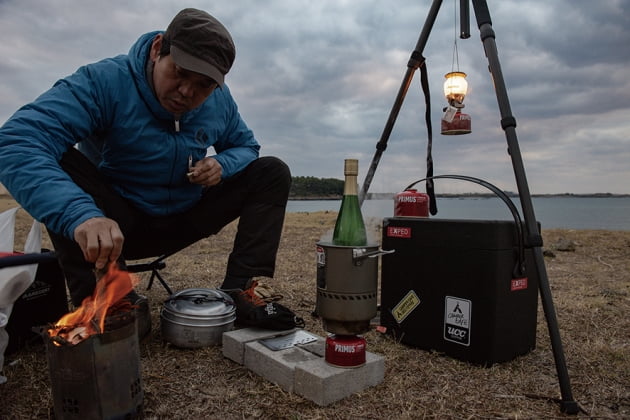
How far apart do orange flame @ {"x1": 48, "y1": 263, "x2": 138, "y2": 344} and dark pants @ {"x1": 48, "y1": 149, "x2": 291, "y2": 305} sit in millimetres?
932

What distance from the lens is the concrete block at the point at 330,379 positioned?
6.05 ft

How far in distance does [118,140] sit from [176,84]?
505mm

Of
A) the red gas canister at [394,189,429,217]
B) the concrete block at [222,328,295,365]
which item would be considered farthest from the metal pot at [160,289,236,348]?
the red gas canister at [394,189,429,217]

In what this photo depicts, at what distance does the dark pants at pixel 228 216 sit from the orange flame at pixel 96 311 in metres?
0.93

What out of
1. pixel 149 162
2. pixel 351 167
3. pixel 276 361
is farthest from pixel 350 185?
pixel 149 162

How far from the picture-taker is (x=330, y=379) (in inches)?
72.9

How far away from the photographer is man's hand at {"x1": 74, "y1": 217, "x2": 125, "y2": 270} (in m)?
1.54

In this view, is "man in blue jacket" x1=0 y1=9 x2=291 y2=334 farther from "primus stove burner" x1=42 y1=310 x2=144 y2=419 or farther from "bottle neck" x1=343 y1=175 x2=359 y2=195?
"bottle neck" x1=343 y1=175 x2=359 y2=195

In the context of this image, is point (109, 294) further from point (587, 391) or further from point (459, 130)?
point (459, 130)

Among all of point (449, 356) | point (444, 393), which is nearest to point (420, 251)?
point (449, 356)

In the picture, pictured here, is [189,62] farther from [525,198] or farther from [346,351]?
[525,198]

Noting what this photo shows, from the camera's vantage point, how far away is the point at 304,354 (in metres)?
2.15

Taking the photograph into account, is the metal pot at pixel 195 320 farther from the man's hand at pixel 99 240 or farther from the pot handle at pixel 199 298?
the man's hand at pixel 99 240

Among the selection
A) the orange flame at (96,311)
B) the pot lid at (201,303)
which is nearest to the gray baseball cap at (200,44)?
the orange flame at (96,311)
